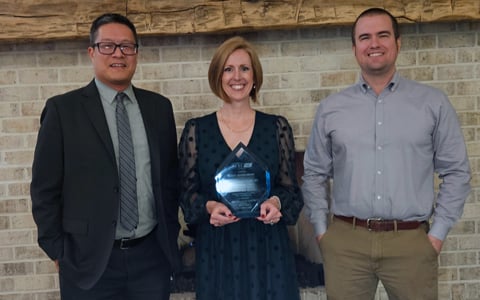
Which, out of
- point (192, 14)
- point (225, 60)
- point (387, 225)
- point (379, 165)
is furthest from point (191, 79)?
point (387, 225)

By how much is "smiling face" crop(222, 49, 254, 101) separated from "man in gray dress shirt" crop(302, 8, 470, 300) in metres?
0.39

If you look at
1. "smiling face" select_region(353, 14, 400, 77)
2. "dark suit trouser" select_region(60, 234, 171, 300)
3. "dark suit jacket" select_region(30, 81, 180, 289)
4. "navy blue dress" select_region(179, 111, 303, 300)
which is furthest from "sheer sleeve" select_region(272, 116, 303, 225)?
"dark suit jacket" select_region(30, 81, 180, 289)

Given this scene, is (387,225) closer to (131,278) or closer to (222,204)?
(222,204)

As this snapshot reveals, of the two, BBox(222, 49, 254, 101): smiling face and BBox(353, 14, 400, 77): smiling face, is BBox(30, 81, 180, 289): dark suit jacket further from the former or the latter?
BBox(353, 14, 400, 77): smiling face

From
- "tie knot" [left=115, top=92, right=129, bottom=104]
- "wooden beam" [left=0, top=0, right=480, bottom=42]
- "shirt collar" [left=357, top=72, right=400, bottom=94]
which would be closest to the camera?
"tie knot" [left=115, top=92, right=129, bottom=104]

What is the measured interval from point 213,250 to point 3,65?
1.60 m

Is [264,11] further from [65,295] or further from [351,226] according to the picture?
[65,295]

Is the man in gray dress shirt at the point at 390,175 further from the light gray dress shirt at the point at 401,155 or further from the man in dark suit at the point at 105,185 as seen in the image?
the man in dark suit at the point at 105,185

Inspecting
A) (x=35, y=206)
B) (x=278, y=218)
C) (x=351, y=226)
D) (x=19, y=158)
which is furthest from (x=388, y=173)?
(x=19, y=158)

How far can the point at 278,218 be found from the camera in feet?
5.93

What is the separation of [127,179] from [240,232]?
462 millimetres

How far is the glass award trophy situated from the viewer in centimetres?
180

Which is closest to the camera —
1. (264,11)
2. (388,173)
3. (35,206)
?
(35,206)

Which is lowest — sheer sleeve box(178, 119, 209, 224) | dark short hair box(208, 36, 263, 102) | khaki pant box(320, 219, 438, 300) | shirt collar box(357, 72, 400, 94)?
khaki pant box(320, 219, 438, 300)
